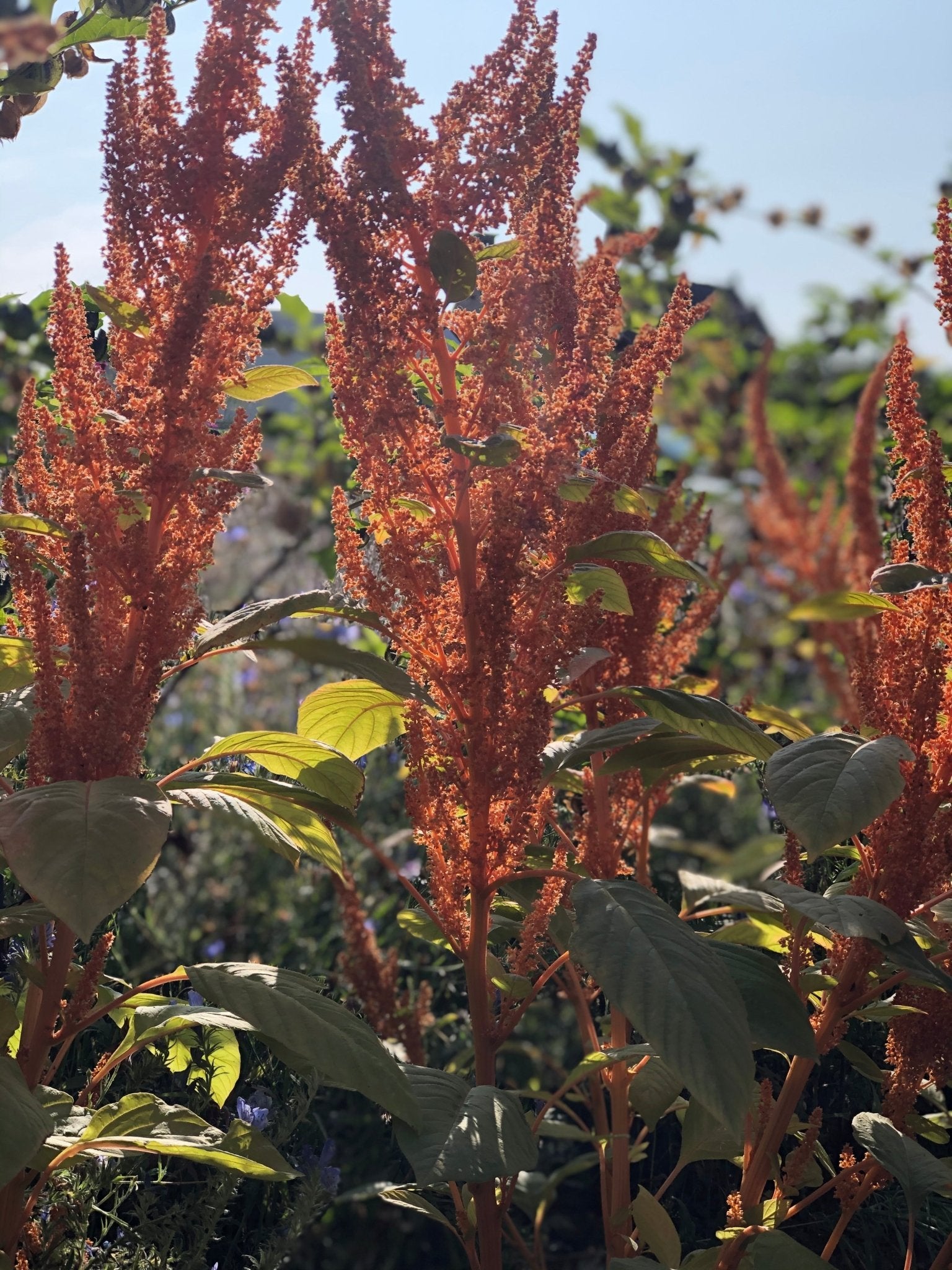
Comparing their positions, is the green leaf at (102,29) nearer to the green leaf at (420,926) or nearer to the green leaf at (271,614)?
the green leaf at (271,614)

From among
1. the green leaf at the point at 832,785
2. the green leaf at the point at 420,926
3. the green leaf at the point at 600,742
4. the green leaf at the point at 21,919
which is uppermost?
the green leaf at the point at 600,742

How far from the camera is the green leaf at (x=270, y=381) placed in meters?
1.81

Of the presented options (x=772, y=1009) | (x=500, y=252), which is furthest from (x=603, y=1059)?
(x=500, y=252)

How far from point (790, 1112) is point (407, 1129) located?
1.75 ft

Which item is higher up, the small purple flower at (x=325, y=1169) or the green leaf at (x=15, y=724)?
the green leaf at (x=15, y=724)

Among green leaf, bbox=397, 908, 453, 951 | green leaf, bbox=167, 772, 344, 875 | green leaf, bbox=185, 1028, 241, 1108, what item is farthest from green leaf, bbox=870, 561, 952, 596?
green leaf, bbox=185, 1028, 241, 1108

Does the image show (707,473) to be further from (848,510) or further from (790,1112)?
→ (790,1112)

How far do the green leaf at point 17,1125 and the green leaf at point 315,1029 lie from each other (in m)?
0.21

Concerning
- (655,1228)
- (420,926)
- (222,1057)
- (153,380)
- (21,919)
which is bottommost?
(655,1228)

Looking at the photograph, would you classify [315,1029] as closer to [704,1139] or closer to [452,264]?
[704,1139]

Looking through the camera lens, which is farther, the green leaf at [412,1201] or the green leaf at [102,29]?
the green leaf at [102,29]

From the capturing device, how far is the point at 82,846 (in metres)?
1.18

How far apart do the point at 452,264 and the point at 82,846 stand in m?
0.86

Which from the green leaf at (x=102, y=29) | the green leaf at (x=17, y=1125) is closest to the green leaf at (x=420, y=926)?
the green leaf at (x=17, y=1125)
